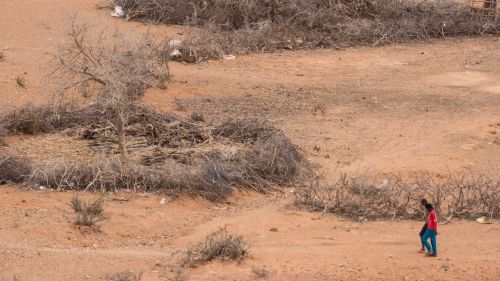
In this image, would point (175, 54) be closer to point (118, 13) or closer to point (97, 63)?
point (118, 13)

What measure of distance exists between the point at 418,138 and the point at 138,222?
4.85m

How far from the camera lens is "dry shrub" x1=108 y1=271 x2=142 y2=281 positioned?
29.4ft

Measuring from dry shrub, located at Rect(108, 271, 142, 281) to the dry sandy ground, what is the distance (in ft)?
0.50

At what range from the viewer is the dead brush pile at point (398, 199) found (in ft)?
37.2

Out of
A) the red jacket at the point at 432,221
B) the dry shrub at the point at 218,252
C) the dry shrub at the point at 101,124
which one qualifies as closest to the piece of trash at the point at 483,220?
the red jacket at the point at 432,221

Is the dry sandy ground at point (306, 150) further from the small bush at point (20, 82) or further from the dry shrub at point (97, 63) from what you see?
the dry shrub at point (97, 63)

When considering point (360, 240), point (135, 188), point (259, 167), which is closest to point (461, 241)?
point (360, 240)

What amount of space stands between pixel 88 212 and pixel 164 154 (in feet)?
7.78

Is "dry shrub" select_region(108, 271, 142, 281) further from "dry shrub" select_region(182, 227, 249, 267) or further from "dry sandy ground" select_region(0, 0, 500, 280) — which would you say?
"dry shrub" select_region(182, 227, 249, 267)

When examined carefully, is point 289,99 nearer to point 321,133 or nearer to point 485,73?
point 321,133

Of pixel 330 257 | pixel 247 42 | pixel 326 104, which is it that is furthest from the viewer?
pixel 247 42

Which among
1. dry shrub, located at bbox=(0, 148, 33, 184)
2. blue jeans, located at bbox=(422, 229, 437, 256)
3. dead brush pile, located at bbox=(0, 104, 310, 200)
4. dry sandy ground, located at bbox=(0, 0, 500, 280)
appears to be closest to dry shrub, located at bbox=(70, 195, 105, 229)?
dry sandy ground, located at bbox=(0, 0, 500, 280)

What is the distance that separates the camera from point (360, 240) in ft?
34.6

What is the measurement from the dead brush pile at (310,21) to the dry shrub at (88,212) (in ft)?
27.2
